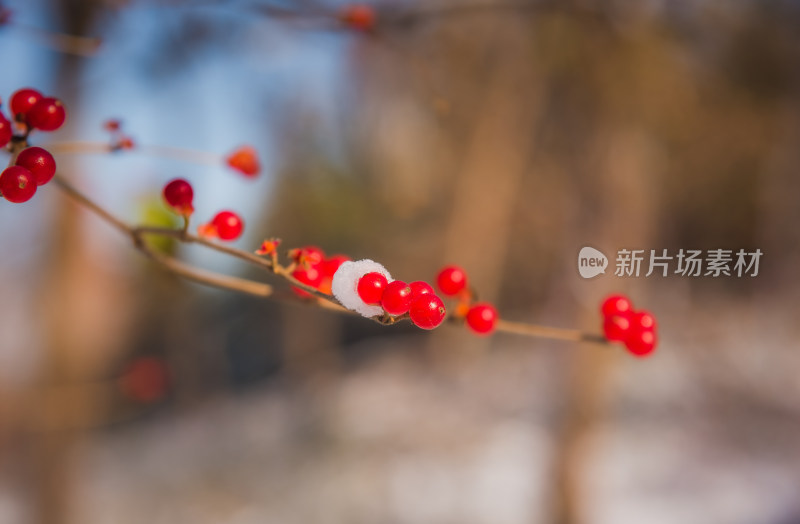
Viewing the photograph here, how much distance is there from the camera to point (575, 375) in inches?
147

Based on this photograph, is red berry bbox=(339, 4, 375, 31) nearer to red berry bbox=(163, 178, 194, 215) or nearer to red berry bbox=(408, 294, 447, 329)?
red berry bbox=(163, 178, 194, 215)

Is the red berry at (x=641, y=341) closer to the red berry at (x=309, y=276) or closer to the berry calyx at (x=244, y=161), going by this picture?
the red berry at (x=309, y=276)

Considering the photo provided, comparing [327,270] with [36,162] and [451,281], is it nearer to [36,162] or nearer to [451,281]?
[451,281]

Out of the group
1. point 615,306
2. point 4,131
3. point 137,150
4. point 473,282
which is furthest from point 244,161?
point 473,282

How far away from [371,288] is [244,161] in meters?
0.70

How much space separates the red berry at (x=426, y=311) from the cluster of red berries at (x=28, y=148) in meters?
0.49

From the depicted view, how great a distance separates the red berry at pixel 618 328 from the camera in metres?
0.96

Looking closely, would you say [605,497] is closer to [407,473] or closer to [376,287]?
[407,473]

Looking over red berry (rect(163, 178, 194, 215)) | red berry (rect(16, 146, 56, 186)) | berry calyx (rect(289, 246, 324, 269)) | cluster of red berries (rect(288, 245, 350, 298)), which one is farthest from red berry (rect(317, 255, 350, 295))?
red berry (rect(16, 146, 56, 186))

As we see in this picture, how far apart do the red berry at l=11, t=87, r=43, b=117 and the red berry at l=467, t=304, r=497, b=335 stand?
0.74 m

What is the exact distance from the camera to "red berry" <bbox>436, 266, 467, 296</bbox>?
3.10 ft

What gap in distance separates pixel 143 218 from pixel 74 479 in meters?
2.17

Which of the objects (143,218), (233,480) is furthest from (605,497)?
(143,218)

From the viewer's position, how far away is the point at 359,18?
1.52m
